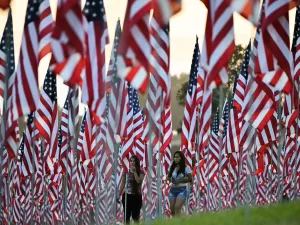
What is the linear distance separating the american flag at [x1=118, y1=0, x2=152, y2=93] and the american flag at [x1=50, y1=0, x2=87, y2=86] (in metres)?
1.20

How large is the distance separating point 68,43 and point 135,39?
1650mm

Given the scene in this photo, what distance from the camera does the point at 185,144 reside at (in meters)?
35.4

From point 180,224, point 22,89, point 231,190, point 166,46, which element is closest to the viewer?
point 180,224


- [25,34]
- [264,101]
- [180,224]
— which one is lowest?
[180,224]

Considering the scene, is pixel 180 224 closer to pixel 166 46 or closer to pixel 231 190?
pixel 166 46

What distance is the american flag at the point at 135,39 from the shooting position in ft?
59.4

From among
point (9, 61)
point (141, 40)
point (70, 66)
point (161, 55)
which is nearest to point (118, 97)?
point (9, 61)

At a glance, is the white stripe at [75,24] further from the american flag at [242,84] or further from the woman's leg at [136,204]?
the american flag at [242,84]

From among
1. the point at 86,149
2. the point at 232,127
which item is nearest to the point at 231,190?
the point at 232,127

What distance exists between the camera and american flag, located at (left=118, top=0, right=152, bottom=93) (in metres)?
18.1

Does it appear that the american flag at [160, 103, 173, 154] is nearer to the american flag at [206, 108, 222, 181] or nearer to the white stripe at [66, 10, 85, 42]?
the american flag at [206, 108, 222, 181]

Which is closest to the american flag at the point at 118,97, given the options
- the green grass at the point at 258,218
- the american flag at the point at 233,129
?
the american flag at the point at 233,129

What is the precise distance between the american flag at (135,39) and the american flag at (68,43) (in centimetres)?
120

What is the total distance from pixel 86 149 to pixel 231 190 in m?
23.3
